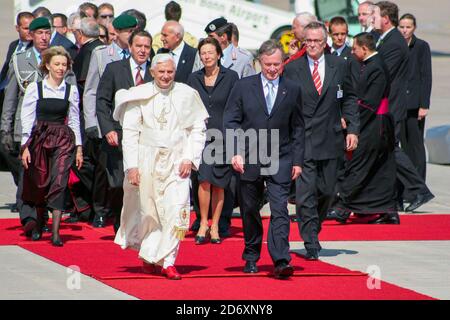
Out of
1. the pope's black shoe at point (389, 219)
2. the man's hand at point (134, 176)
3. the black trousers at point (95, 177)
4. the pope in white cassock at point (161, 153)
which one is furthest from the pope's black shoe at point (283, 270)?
the pope's black shoe at point (389, 219)

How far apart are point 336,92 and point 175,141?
1779mm

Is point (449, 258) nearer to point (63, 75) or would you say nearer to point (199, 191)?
Answer: point (199, 191)

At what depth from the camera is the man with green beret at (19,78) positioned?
12.9 meters

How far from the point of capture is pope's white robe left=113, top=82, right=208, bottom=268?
9.89 metres

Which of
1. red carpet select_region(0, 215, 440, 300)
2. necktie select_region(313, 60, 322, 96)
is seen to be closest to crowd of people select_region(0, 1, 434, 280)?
necktie select_region(313, 60, 322, 96)

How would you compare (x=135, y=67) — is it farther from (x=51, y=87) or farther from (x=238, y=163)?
(x=238, y=163)

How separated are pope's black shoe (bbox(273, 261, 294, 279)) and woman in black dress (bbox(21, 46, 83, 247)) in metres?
2.62

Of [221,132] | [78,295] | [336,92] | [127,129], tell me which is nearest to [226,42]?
[221,132]

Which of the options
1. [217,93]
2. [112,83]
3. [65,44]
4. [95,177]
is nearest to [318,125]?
[217,93]

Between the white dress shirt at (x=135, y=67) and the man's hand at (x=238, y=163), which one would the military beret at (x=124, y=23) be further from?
the man's hand at (x=238, y=163)

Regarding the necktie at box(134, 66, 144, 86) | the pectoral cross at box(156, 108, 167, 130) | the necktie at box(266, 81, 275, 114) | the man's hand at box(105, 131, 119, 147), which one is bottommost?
the man's hand at box(105, 131, 119, 147)

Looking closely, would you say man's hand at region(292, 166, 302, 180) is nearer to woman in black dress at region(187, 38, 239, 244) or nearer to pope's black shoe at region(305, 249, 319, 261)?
pope's black shoe at region(305, 249, 319, 261)

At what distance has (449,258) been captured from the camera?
36.4 ft

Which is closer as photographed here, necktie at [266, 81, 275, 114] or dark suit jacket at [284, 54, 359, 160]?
necktie at [266, 81, 275, 114]
